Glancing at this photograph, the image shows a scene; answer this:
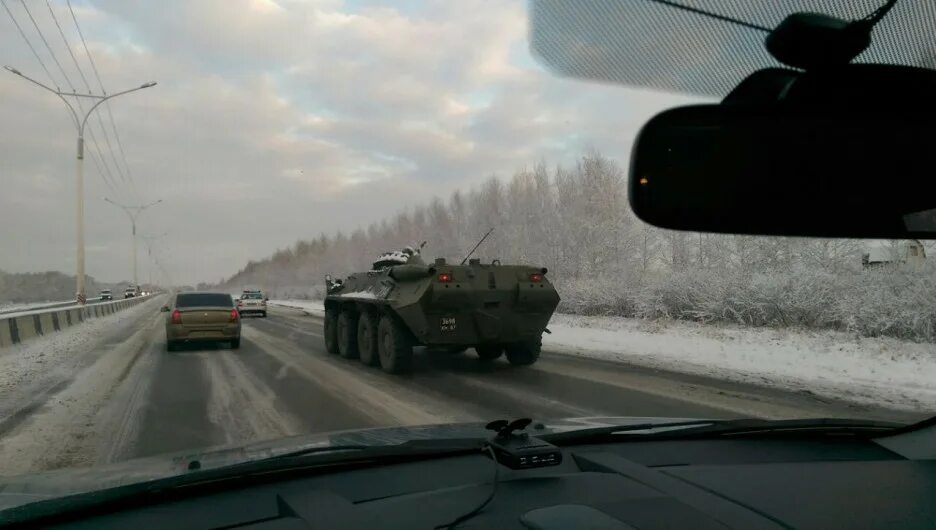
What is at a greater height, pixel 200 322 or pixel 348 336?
pixel 200 322

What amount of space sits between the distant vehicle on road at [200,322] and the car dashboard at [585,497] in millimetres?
15338

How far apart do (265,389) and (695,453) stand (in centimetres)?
768

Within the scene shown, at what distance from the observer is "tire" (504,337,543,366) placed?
12586mm

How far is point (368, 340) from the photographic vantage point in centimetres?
1291

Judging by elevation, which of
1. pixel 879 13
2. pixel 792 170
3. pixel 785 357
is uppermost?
pixel 879 13

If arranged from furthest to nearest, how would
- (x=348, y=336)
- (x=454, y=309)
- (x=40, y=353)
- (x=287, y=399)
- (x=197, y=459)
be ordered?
(x=40, y=353) → (x=348, y=336) → (x=454, y=309) → (x=287, y=399) → (x=197, y=459)

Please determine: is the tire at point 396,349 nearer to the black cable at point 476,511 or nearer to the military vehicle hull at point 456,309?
the military vehicle hull at point 456,309

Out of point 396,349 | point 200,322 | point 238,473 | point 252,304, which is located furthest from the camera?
point 252,304

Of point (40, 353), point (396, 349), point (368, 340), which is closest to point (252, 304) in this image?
point (40, 353)

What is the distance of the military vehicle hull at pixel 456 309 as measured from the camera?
11.0 metres

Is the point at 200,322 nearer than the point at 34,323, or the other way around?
the point at 200,322

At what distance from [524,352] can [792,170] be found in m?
10.4

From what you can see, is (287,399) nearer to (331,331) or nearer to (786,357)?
(331,331)

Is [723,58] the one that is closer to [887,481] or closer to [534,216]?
[887,481]
